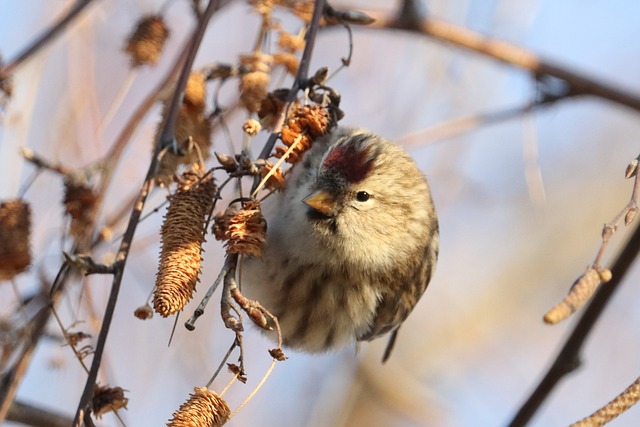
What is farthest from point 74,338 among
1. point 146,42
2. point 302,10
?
point 302,10

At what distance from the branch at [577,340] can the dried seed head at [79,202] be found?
948 mm

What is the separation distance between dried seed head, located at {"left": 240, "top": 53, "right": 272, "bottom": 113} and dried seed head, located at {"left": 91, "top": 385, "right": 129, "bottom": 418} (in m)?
0.53

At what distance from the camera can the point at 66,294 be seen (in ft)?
5.48

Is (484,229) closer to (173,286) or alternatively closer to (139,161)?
(139,161)

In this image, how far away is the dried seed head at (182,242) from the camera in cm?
104

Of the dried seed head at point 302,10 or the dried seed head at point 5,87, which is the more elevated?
the dried seed head at point 302,10

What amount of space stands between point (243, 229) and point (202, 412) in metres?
0.27

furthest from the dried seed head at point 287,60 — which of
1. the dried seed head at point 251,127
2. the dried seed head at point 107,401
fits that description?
the dried seed head at point 107,401

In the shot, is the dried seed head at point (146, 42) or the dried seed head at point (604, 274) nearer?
the dried seed head at point (604, 274)

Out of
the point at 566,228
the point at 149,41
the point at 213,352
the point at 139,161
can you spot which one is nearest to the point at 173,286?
the point at 149,41

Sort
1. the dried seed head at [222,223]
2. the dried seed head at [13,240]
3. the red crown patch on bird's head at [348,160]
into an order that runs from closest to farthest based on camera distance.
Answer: the dried seed head at [222,223], the dried seed head at [13,240], the red crown patch on bird's head at [348,160]

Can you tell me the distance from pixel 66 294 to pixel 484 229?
3.00 m

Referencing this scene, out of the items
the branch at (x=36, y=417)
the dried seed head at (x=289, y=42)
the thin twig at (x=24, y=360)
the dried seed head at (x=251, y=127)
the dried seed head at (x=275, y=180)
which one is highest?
the dried seed head at (x=289, y=42)

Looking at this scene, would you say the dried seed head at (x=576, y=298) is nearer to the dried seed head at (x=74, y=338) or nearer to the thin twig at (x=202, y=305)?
the thin twig at (x=202, y=305)
